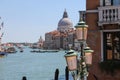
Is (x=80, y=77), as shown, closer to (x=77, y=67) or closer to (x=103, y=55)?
(x=77, y=67)

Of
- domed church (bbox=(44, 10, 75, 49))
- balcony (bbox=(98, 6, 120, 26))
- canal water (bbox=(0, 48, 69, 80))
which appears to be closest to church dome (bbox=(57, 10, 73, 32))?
domed church (bbox=(44, 10, 75, 49))

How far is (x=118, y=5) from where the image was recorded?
13.9 m

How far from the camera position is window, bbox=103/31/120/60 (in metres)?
14.3

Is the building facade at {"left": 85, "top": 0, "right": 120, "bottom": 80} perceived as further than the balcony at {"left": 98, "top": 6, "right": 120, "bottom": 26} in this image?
Yes

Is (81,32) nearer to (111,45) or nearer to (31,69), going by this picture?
(111,45)

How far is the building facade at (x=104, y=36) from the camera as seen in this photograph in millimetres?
14070

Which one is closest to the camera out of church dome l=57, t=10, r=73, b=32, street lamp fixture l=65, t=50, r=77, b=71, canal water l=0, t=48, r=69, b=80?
street lamp fixture l=65, t=50, r=77, b=71

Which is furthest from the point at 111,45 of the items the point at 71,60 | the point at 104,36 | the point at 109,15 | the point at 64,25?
the point at 64,25

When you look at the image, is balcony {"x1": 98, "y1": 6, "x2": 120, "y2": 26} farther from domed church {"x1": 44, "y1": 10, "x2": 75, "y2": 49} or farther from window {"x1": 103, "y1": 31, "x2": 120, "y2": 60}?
domed church {"x1": 44, "y1": 10, "x2": 75, "y2": 49}

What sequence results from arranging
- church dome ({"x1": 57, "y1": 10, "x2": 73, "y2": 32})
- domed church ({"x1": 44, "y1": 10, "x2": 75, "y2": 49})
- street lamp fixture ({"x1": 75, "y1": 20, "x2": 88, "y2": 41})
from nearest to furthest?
street lamp fixture ({"x1": 75, "y1": 20, "x2": 88, "y2": 41})
domed church ({"x1": 44, "y1": 10, "x2": 75, "y2": 49})
church dome ({"x1": 57, "y1": 10, "x2": 73, "y2": 32})

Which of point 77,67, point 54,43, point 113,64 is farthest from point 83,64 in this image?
point 54,43

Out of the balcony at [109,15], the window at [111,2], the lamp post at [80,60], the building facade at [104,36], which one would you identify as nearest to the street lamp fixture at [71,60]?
the lamp post at [80,60]

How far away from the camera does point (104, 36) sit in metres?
14.5

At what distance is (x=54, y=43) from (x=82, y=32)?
490ft
